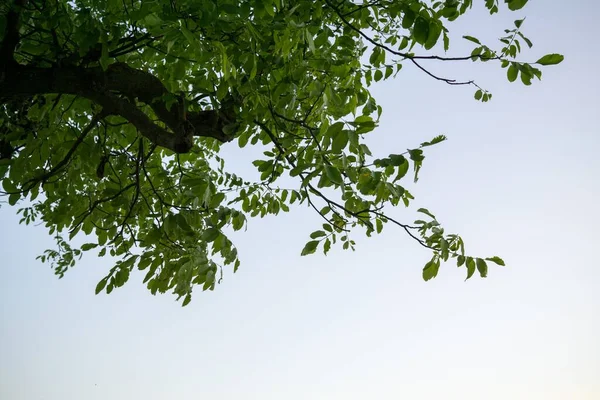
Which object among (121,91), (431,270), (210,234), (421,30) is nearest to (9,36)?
(121,91)

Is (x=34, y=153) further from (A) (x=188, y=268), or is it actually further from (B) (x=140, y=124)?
(A) (x=188, y=268)

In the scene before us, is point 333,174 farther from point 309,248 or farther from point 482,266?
point 482,266

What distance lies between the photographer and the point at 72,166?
3.04 meters

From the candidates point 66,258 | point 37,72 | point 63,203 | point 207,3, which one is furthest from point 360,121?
point 66,258

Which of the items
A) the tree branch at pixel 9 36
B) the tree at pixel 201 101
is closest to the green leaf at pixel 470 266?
the tree at pixel 201 101

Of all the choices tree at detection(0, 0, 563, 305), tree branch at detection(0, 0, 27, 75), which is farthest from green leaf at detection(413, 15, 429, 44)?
tree branch at detection(0, 0, 27, 75)

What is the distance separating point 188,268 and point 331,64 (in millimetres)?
1588

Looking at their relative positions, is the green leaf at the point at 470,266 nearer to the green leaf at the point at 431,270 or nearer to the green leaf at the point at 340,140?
the green leaf at the point at 431,270

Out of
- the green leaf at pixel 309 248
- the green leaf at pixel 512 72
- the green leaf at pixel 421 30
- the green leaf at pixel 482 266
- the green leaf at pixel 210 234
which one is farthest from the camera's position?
the green leaf at pixel 309 248

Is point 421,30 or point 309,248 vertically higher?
point 421,30

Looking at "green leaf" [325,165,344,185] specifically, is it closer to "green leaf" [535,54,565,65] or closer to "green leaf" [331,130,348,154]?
"green leaf" [331,130,348,154]

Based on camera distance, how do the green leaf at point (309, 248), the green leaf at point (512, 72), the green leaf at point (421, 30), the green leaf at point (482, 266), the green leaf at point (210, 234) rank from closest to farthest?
the green leaf at point (421, 30), the green leaf at point (210, 234), the green leaf at point (482, 266), the green leaf at point (512, 72), the green leaf at point (309, 248)

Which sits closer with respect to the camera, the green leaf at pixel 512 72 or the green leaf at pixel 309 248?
the green leaf at pixel 512 72

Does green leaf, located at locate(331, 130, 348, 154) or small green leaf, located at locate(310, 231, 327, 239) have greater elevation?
small green leaf, located at locate(310, 231, 327, 239)
